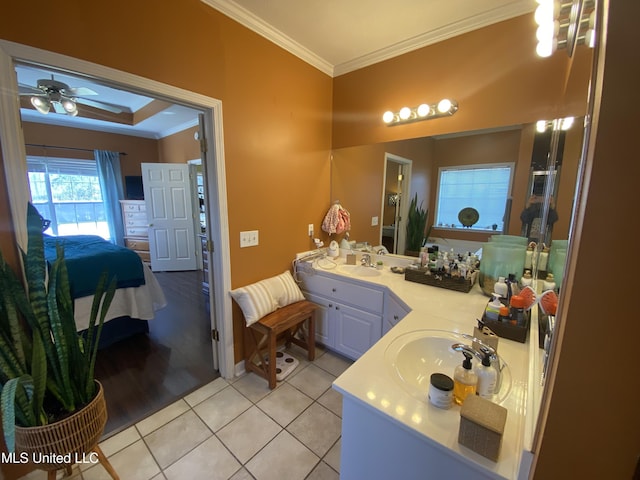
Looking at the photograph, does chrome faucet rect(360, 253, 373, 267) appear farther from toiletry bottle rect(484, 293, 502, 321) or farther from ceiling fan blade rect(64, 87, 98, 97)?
ceiling fan blade rect(64, 87, 98, 97)

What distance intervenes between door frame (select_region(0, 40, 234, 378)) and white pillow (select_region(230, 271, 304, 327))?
0.48 ft

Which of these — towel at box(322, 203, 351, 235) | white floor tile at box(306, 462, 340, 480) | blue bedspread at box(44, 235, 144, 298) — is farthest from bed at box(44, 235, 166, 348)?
white floor tile at box(306, 462, 340, 480)

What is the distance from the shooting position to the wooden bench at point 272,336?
1.94m

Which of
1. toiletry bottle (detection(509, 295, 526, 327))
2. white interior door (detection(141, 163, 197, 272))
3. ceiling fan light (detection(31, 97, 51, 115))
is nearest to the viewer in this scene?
toiletry bottle (detection(509, 295, 526, 327))

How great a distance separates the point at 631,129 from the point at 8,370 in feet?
6.48

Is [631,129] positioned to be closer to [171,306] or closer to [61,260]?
[61,260]

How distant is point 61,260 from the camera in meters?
1.16

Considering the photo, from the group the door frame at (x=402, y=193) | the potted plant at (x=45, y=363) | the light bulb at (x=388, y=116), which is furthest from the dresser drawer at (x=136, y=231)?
the light bulb at (x=388, y=116)

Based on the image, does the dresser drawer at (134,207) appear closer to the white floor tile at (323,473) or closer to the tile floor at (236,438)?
the tile floor at (236,438)

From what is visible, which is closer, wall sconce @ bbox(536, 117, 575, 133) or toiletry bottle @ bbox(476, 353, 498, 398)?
toiletry bottle @ bbox(476, 353, 498, 398)

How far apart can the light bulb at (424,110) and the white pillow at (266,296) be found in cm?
176

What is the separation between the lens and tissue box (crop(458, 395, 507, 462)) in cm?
67

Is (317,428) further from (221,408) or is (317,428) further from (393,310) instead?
(393,310)

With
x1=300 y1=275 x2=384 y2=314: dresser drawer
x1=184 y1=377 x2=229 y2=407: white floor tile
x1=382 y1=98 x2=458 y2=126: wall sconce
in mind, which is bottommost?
x1=184 y1=377 x2=229 y2=407: white floor tile
